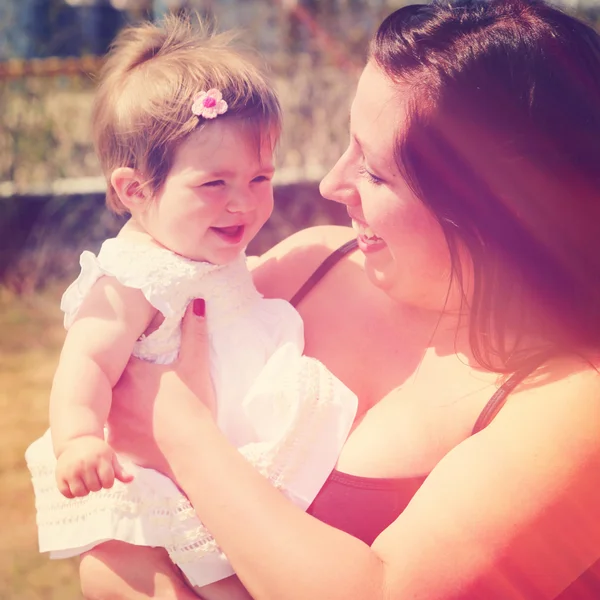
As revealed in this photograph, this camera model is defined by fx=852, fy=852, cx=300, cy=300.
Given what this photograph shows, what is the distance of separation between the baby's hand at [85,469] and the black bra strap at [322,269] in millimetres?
777

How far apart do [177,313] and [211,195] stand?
344 millimetres

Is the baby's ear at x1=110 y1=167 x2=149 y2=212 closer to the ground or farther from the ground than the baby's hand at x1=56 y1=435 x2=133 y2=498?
farther from the ground

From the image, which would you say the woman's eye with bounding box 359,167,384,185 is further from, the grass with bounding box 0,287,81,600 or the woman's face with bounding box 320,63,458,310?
the grass with bounding box 0,287,81,600

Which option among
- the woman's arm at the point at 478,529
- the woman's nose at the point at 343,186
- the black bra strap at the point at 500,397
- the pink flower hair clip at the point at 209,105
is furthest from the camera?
the pink flower hair clip at the point at 209,105

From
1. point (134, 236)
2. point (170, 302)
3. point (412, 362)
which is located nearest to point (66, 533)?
point (170, 302)

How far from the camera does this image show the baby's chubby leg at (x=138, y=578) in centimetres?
213

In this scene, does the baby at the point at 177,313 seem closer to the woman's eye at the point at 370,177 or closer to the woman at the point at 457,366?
the woman at the point at 457,366

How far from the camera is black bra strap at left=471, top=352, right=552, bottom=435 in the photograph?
1920 mm

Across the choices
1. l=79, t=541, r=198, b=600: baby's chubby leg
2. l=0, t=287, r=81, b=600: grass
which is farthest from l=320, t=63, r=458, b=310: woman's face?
l=0, t=287, r=81, b=600: grass

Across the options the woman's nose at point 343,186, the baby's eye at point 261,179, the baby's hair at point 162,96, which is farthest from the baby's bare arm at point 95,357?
the woman's nose at point 343,186

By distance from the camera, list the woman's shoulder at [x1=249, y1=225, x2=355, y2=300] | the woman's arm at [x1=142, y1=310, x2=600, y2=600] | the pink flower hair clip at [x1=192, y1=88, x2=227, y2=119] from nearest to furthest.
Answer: the woman's arm at [x1=142, y1=310, x2=600, y2=600], the pink flower hair clip at [x1=192, y1=88, x2=227, y2=119], the woman's shoulder at [x1=249, y1=225, x2=355, y2=300]

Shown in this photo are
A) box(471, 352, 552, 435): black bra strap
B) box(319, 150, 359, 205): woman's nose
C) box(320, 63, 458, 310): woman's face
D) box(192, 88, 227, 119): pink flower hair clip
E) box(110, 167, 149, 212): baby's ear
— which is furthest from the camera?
box(110, 167, 149, 212): baby's ear

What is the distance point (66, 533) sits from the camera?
2.27 metres

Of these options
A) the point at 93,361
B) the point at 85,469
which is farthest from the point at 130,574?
the point at 93,361
